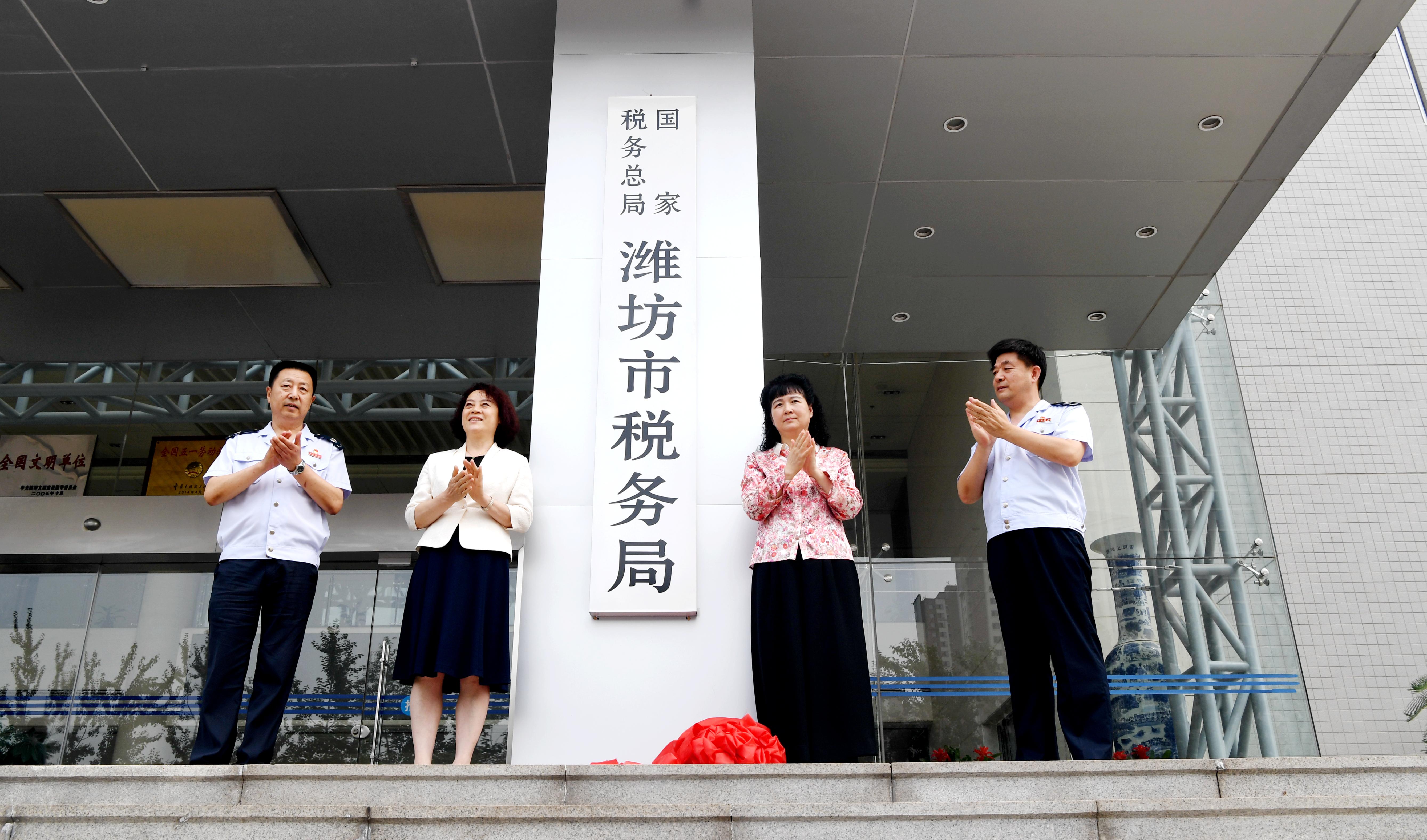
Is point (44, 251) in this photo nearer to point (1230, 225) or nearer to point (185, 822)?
point (185, 822)

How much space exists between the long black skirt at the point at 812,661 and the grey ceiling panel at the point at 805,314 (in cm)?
382

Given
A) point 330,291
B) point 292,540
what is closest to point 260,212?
point 330,291

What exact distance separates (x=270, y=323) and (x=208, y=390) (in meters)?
1.23

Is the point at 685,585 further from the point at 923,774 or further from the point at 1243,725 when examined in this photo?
the point at 1243,725

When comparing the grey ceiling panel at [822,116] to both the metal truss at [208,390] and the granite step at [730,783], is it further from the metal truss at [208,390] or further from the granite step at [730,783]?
the granite step at [730,783]

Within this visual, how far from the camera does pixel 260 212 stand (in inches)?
252

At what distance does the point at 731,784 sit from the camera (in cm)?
253

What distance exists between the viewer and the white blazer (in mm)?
3602

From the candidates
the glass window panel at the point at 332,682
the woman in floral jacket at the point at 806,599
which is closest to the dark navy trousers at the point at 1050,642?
the woman in floral jacket at the point at 806,599

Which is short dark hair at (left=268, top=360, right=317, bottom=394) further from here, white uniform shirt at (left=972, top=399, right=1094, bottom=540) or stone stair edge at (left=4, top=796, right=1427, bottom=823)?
white uniform shirt at (left=972, top=399, right=1094, bottom=540)

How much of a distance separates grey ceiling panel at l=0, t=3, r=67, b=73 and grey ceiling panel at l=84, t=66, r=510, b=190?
21cm

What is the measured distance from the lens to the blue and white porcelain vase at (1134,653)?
6574mm

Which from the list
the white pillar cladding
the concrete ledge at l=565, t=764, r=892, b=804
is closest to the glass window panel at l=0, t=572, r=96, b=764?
the white pillar cladding

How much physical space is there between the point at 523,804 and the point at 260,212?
204 inches
